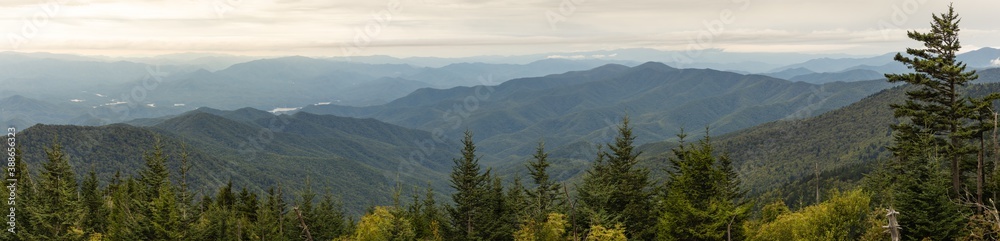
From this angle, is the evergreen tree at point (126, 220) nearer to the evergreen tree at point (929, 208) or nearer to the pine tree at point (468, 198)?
the pine tree at point (468, 198)

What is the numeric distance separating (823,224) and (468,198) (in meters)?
29.2

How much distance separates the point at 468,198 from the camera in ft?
172

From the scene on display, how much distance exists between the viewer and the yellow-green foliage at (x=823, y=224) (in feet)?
142

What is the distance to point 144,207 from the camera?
176ft

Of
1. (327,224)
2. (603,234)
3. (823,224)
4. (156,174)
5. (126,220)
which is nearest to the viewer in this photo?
(603,234)

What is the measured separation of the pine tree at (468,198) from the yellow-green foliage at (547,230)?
34.3ft

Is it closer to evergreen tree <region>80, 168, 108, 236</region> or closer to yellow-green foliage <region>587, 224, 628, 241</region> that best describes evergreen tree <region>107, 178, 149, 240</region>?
evergreen tree <region>80, 168, 108, 236</region>

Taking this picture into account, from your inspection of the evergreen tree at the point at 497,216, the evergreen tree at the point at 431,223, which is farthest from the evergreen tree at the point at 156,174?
the evergreen tree at the point at 497,216

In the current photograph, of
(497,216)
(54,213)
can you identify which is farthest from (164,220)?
(497,216)

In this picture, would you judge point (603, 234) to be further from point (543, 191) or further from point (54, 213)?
point (54, 213)

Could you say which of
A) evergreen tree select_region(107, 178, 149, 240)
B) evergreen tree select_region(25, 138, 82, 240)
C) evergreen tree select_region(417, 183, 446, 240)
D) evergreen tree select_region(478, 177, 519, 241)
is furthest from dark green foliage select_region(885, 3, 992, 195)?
evergreen tree select_region(25, 138, 82, 240)

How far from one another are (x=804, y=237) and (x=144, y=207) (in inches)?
2233

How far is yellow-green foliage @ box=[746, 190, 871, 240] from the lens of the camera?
Result: 142 feet

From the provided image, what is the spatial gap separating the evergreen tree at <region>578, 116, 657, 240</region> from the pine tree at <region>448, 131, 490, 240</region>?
33.4 ft
